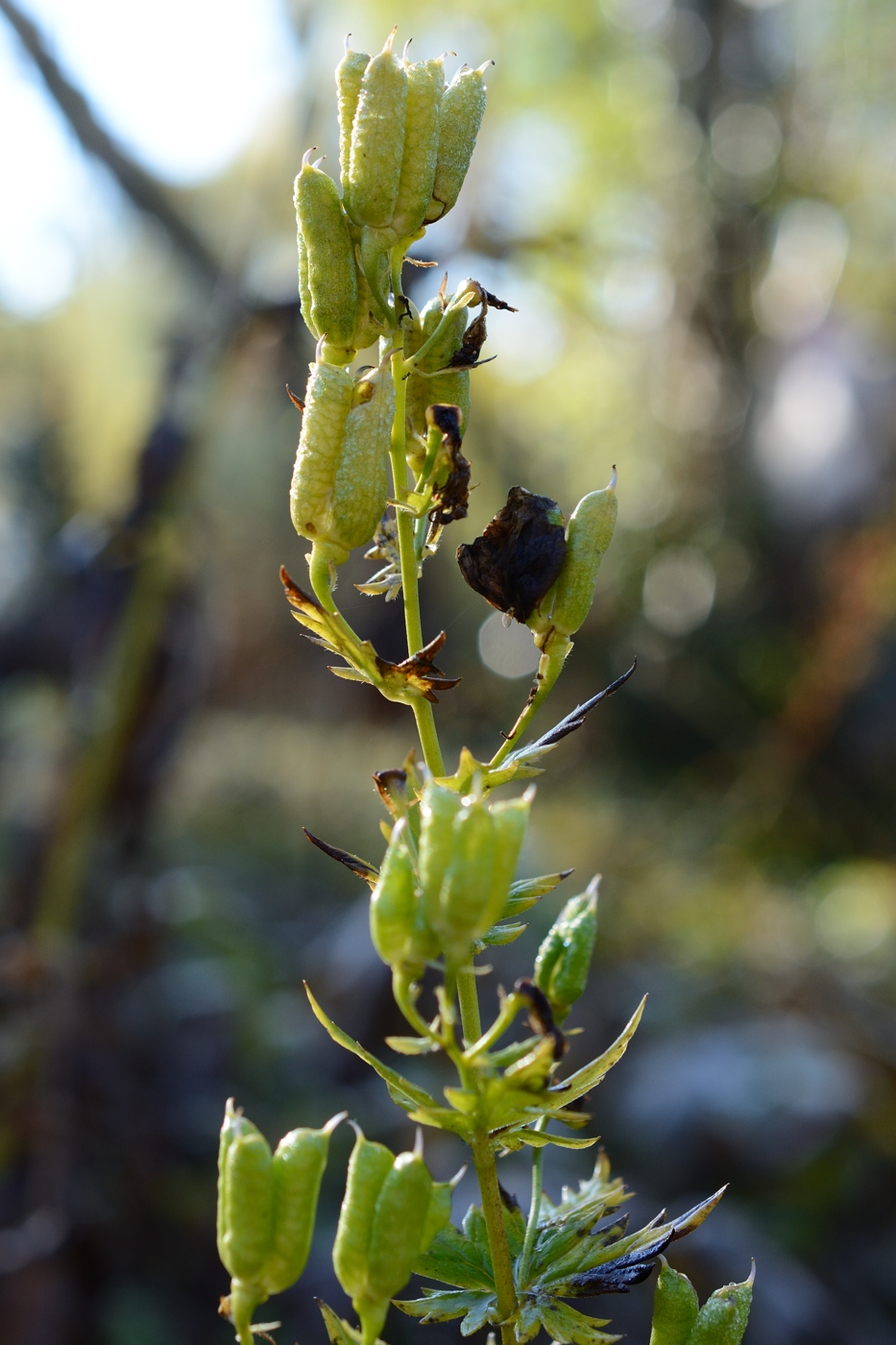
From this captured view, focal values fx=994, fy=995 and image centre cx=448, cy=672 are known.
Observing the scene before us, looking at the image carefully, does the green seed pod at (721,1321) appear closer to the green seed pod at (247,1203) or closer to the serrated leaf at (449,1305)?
the serrated leaf at (449,1305)

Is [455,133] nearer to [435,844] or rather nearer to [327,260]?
[327,260]

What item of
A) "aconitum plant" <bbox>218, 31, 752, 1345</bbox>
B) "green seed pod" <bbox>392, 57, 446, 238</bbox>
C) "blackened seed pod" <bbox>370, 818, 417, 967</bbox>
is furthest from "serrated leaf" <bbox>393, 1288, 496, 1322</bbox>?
"green seed pod" <bbox>392, 57, 446, 238</bbox>

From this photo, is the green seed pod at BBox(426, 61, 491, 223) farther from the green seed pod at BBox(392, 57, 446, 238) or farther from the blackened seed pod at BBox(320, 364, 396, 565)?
the blackened seed pod at BBox(320, 364, 396, 565)

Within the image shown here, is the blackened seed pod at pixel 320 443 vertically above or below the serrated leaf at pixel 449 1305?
above

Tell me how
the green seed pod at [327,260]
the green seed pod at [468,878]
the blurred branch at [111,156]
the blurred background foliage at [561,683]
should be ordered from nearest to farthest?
the green seed pod at [468,878] → the green seed pod at [327,260] → the blurred background foliage at [561,683] → the blurred branch at [111,156]

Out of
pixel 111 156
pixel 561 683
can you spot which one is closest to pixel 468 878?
pixel 111 156

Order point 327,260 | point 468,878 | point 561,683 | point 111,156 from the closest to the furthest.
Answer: point 468,878 → point 327,260 → point 111,156 → point 561,683

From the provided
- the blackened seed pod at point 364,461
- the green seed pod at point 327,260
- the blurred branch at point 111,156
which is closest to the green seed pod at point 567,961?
the blackened seed pod at point 364,461
